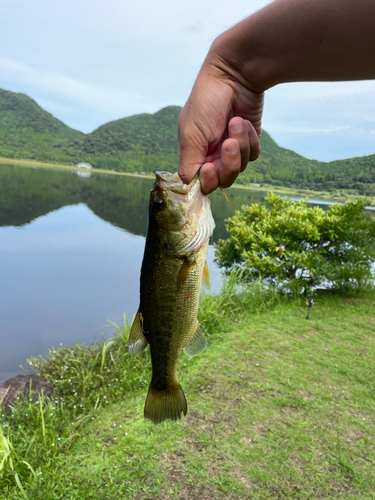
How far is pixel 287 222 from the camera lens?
6988 millimetres

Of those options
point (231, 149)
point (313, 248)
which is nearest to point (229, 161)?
point (231, 149)

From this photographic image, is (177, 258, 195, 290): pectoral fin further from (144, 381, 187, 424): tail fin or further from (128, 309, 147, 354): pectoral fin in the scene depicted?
(144, 381, 187, 424): tail fin

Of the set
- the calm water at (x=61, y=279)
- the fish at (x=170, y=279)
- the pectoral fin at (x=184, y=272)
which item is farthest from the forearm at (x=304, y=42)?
the calm water at (x=61, y=279)

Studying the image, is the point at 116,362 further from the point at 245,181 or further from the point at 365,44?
the point at 245,181

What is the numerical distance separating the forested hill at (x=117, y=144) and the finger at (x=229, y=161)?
39.1m

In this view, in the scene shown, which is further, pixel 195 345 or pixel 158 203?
pixel 195 345

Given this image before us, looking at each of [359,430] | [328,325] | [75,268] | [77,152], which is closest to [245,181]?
[75,268]

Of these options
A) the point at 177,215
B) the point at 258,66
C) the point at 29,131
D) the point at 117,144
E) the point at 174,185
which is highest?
the point at 29,131

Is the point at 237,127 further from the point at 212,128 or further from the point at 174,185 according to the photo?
the point at 174,185

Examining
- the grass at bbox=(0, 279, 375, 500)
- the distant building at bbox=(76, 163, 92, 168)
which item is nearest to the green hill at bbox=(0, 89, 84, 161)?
the distant building at bbox=(76, 163, 92, 168)

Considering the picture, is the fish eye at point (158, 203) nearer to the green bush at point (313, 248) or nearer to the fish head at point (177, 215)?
the fish head at point (177, 215)

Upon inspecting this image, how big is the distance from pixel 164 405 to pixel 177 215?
Result: 107 centimetres

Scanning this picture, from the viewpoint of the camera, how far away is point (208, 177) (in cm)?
153

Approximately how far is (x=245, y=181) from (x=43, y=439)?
4256 cm
